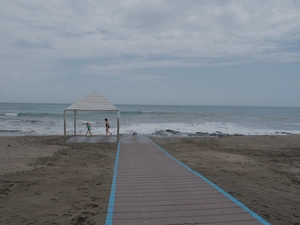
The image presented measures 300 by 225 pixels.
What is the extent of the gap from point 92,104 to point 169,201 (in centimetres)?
1070

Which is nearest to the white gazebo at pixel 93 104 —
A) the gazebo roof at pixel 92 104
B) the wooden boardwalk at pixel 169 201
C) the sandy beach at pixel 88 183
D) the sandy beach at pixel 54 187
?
the gazebo roof at pixel 92 104

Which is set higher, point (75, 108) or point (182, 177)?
point (75, 108)

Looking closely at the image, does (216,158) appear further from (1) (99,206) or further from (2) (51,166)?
(1) (99,206)

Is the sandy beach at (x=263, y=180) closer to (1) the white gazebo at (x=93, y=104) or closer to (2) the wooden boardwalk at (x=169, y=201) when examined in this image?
(2) the wooden boardwalk at (x=169, y=201)

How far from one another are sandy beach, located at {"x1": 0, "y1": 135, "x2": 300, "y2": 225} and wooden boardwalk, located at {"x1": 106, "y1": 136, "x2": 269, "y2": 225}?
33 centimetres

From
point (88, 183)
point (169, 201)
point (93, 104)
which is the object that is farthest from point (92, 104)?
point (169, 201)

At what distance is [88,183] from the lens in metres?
6.91

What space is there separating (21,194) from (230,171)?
574 centimetres

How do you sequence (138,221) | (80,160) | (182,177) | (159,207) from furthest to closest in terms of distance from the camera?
(80,160)
(182,177)
(159,207)
(138,221)

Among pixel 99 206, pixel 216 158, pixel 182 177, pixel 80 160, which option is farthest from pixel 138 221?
pixel 216 158

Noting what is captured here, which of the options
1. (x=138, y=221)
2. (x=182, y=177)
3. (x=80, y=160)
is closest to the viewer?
(x=138, y=221)

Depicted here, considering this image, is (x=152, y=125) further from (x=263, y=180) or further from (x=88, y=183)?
(x=88, y=183)

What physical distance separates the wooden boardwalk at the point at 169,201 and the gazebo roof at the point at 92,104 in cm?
721

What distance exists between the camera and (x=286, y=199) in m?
5.80
